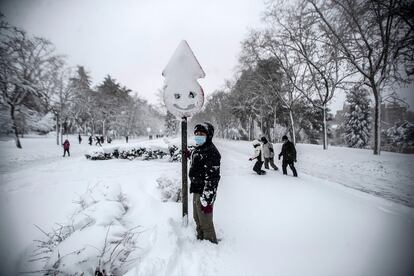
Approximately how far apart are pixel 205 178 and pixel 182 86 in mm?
1486

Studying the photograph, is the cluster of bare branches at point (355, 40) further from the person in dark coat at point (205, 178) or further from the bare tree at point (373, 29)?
the person in dark coat at point (205, 178)

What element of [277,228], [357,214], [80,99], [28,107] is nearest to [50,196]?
[277,228]

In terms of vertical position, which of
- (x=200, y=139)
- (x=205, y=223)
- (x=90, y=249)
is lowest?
(x=205, y=223)

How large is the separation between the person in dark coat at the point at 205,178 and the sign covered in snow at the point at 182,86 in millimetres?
394

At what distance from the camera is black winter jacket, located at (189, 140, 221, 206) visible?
3061 mm

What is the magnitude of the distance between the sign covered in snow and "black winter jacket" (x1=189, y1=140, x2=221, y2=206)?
0.66 metres

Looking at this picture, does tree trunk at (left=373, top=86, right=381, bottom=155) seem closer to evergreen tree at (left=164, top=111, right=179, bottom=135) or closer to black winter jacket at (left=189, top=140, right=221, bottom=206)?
black winter jacket at (left=189, top=140, right=221, bottom=206)

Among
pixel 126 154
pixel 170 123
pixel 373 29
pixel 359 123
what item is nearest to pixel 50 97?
pixel 126 154

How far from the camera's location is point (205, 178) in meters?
3.08

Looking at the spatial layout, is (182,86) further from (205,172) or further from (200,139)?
(205,172)

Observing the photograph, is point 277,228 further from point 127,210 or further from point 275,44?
point 275,44

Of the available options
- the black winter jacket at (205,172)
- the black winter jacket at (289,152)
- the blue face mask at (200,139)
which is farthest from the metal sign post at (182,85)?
the black winter jacket at (289,152)

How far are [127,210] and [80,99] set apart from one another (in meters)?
39.5

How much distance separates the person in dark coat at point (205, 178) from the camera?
3062 millimetres
